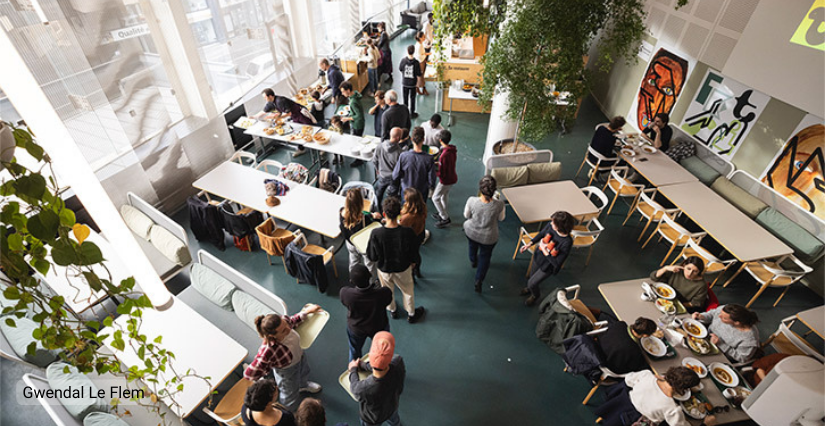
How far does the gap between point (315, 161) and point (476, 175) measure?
314cm

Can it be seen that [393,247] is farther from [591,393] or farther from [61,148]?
[61,148]

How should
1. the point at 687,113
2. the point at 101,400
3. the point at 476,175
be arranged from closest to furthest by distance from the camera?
the point at 101,400 → the point at 687,113 → the point at 476,175

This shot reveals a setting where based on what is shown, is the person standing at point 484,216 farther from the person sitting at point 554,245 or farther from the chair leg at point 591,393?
the chair leg at point 591,393

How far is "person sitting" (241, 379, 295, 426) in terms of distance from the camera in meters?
2.55

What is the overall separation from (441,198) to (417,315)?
1906 millimetres

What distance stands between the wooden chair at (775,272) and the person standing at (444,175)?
4.05 meters

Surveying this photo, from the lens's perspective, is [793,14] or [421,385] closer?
[421,385]

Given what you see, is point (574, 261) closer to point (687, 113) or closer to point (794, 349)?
point (794, 349)

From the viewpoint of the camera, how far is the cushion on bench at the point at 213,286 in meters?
3.99

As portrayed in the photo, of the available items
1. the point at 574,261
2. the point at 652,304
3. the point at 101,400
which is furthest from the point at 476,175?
the point at 101,400

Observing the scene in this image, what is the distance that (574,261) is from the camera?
5633mm

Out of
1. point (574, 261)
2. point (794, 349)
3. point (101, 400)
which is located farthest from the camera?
point (574, 261)

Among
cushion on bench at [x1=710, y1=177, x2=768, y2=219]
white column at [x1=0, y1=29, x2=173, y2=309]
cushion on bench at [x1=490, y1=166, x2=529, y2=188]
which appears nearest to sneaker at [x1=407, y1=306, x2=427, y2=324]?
cushion on bench at [x1=490, y1=166, x2=529, y2=188]

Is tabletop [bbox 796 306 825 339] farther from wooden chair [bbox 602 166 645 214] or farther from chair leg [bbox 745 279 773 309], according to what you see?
wooden chair [bbox 602 166 645 214]
